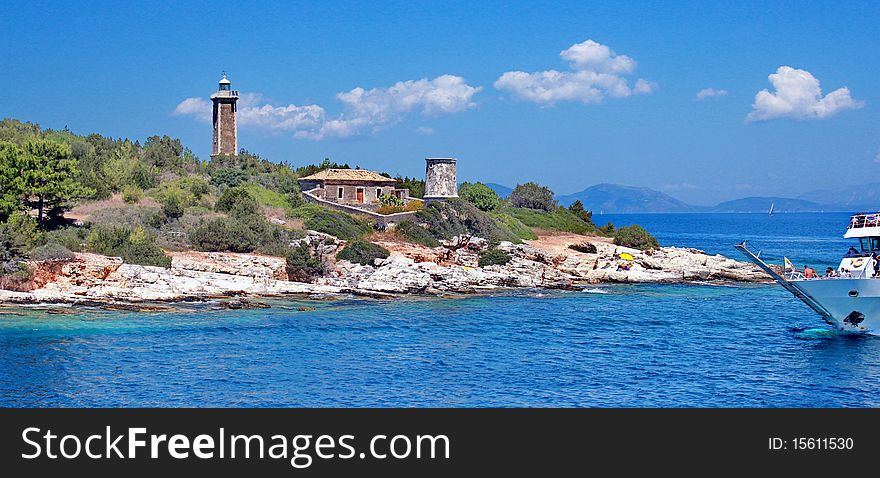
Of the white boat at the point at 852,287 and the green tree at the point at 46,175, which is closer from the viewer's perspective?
the white boat at the point at 852,287

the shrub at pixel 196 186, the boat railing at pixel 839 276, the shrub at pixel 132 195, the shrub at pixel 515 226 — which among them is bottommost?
the boat railing at pixel 839 276

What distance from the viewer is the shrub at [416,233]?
54.3m

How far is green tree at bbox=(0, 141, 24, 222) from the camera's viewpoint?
144 feet

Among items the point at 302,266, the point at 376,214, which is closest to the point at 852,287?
the point at 302,266

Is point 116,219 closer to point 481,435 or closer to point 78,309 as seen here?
point 78,309

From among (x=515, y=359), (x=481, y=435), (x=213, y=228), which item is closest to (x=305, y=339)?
(x=515, y=359)

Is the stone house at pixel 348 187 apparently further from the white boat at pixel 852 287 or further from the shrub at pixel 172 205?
the white boat at pixel 852 287

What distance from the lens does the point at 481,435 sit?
16469 millimetres

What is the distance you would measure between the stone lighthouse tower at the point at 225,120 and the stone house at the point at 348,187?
12.3 metres

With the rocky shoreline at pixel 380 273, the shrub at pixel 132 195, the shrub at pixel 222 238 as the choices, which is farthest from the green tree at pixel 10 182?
the shrub at pixel 222 238

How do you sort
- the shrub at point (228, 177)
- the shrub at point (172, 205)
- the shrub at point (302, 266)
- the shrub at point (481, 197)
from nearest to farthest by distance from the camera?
the shrub at point (302, 266) → the shrub at point (172, 205) → the shrub at point (228, 177) → the shrub at point (481, 197)

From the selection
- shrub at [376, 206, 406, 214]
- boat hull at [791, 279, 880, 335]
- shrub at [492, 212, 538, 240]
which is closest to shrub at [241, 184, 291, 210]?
shrub at [376, 206, 406, 214]

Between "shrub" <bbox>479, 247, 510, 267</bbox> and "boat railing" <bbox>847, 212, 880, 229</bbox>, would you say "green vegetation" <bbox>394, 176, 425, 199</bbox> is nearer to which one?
"shrub" <bbox>479, 247, 510, 267</bbox>

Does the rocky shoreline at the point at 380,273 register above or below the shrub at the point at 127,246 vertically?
below
